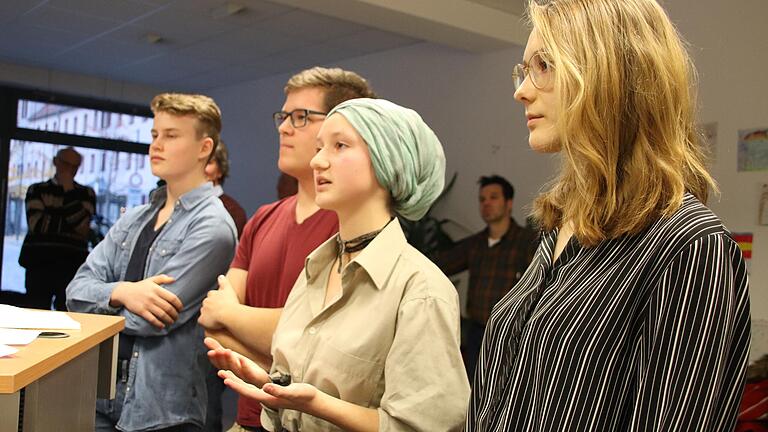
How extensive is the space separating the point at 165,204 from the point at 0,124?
6.85 m

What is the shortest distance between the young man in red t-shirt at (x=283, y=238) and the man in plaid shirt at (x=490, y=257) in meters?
3.18

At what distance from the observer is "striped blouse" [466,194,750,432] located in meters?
0.83

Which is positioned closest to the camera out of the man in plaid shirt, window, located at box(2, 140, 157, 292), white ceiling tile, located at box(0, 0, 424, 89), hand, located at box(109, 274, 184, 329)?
hand, located at box(109, 274, 184, 329)

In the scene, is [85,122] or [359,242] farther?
[85,122]

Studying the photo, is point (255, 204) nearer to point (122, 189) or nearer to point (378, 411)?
point (122, 189)

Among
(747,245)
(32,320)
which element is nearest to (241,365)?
(32,320)

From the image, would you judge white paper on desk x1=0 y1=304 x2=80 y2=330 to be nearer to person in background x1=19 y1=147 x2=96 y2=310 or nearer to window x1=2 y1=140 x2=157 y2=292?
person in background x1=19 y1=147 x2=96 y2=310

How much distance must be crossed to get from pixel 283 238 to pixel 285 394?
0.67 m

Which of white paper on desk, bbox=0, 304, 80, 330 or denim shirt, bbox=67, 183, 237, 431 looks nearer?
white paper on desk, bbox=0, 304, 80, 330

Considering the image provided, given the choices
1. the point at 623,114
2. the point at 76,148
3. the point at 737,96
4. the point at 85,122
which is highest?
the point at 85,122

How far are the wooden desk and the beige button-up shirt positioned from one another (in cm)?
38

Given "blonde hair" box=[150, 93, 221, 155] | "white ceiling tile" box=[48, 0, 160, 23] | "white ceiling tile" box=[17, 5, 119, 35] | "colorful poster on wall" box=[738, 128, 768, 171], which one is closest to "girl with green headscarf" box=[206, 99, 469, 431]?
"blonde hair" box=[150, 93, 221, 155]

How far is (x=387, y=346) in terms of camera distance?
136cm

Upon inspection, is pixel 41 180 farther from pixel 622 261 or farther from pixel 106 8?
pixel 622 261
